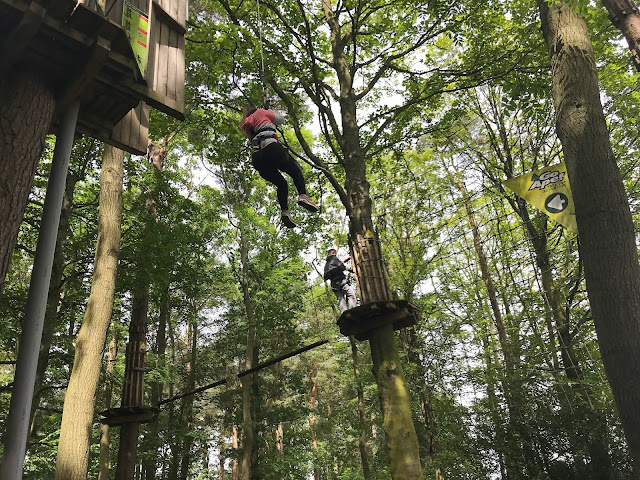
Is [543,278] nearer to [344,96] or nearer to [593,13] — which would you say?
[593,13]

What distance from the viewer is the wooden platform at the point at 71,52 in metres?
2.24

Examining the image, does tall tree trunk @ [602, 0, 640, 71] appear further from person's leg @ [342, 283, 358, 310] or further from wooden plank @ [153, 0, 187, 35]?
person's leg @ [342, 283, 358, 310]

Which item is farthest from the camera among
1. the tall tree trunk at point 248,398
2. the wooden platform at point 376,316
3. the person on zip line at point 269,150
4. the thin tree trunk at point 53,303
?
the tall tree trunk at point 248,398

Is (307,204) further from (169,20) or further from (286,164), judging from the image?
(169,20)

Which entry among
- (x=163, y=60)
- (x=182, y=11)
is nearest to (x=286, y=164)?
(x=163, y=60)

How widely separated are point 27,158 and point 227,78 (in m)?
6.12

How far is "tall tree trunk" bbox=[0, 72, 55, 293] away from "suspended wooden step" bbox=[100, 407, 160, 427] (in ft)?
16.9

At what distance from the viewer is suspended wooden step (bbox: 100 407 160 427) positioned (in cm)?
647

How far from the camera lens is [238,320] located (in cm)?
1622

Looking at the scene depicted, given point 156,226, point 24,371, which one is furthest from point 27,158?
point 156,226

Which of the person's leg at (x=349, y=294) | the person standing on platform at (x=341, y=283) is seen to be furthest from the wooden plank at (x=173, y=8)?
the person's leg at (x=349, y=294)

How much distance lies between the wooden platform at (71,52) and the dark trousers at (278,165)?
6.40ft

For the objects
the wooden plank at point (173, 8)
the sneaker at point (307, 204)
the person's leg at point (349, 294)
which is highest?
the wooden plank at point (173, 8)

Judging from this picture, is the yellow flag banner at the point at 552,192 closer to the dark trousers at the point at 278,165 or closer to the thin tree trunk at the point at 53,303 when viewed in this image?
the dark trousers at the point at 278,165
